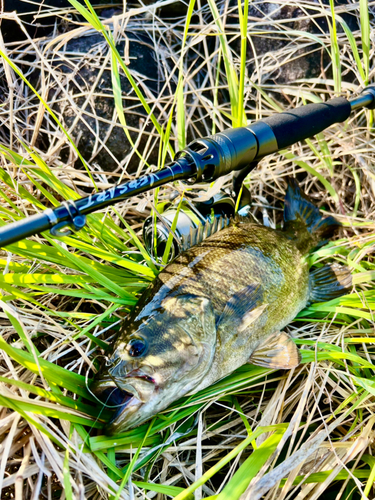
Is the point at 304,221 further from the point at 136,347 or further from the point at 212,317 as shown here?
the point at 136,347

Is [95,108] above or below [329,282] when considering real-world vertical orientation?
above

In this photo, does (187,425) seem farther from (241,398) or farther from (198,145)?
(198,145)

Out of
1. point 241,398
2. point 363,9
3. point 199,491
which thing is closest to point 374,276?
point 241,398

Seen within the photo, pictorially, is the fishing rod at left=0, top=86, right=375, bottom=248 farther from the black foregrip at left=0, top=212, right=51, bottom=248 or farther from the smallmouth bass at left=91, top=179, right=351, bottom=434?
the smallmouth bass at left=91, top=179, right=351, bottom=434

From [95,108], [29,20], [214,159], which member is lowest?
[214,159]

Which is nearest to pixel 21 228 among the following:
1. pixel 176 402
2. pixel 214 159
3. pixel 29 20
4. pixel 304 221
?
pixel 214 159

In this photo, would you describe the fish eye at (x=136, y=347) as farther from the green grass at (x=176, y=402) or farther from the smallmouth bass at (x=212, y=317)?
the green grass at (x=176, y=402)
